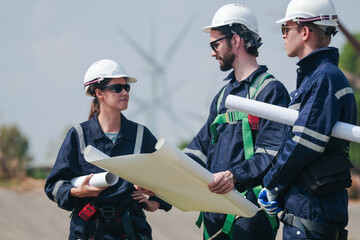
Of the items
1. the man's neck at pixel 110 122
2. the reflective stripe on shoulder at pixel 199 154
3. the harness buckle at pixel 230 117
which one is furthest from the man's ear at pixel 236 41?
the man's neck at pixel 110 122

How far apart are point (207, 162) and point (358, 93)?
6553cm

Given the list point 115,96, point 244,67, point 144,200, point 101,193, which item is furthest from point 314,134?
point 115,96

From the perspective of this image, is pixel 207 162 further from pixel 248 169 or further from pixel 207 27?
pixel 207 27

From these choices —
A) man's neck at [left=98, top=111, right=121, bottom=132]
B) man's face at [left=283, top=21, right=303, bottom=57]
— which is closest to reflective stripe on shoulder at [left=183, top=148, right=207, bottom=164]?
man's neck at [left=98, top=111, right=121, bottom=132]

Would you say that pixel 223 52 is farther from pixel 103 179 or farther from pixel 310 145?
pixel 310 145

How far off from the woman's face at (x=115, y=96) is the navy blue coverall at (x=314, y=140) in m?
1.99

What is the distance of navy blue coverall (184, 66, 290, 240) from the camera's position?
19.1 ft

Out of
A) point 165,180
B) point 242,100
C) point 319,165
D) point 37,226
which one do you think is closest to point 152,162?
point 165,180

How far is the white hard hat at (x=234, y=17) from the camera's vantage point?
648 centimetres

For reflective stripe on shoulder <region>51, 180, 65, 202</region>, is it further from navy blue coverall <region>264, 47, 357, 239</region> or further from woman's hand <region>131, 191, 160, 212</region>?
navy blue coverall <region>264, 47, 357, 239</region>

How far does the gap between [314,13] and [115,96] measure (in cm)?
220

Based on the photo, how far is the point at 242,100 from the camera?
5090 mm

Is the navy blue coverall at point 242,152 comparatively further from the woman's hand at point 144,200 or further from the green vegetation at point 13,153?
the green vegetation at point 13,153

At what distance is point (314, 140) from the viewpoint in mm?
4934
